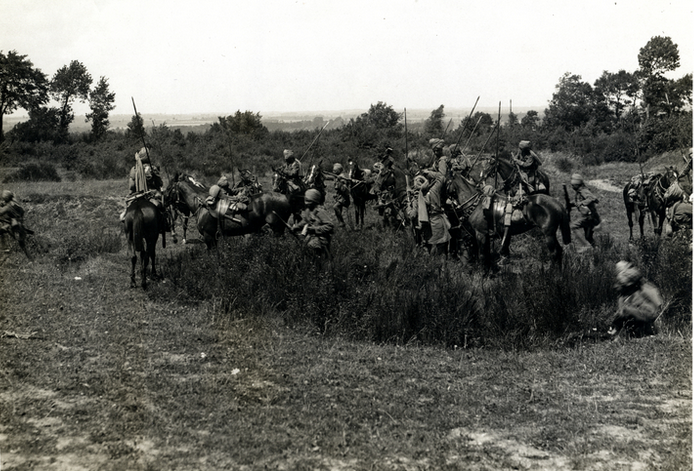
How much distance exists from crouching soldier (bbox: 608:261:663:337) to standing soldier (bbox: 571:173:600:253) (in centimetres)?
488

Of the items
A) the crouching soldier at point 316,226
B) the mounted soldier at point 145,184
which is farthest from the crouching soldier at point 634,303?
the mounted soldier at point 145,184

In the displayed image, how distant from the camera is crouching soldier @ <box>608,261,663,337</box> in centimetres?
802

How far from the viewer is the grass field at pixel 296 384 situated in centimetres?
519

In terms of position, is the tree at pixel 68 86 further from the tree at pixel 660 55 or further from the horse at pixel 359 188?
the tree at pixel 660 55

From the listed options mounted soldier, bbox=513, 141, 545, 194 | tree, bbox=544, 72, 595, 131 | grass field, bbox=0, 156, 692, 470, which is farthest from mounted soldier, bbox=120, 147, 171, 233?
tree, bbox=544, 72, 595, 131

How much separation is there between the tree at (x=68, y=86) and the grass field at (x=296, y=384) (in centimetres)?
3028

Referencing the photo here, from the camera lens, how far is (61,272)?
11547mm

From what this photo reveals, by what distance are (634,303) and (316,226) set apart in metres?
4.68

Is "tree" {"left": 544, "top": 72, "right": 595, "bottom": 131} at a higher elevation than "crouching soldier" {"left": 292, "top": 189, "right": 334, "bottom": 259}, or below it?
higher

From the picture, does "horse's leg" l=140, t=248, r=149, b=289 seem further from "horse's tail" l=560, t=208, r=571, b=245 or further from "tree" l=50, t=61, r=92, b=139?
"tree" l=50, t=61, r=92, b=139

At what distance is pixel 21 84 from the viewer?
92.8 ft

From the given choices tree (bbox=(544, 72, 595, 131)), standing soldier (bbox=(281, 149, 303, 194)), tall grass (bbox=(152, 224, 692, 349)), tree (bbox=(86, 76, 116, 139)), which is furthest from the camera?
tree (bbox=(544, 72, 595, 131))

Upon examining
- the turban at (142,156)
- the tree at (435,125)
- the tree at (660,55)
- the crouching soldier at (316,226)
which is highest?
the tree at (660,55)

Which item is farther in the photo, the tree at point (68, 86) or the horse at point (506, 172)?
the tree at point (68, 86)
